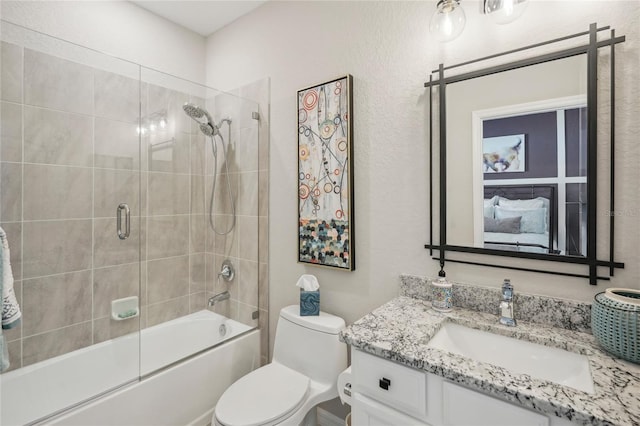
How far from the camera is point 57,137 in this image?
1.65 m

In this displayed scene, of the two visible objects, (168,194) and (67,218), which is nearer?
(67,218)

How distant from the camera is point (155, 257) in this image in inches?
81.2

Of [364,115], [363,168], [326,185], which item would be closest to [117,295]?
[326,185]

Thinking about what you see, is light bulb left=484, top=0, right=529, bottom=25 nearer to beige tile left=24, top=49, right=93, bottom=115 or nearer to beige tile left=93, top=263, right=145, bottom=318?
beige tile left=24, top=49, right=93, bottom=115

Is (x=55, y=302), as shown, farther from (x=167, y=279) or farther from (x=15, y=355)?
(x=167, y=279)

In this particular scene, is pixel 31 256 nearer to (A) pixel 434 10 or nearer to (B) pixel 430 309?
(B) pixel 430 309

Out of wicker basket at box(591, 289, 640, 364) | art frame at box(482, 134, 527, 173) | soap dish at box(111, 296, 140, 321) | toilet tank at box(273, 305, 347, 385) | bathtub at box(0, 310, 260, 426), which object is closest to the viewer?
wicker basket at box(591, 289, 640, 364)

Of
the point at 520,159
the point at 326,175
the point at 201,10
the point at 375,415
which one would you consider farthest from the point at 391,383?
the point at 201,10

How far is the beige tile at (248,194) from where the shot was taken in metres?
2.12

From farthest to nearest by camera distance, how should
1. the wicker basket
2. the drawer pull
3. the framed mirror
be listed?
1. the framed mirror
2. the drawer pull
3. the wicker basket

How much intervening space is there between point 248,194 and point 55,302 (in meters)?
1.24

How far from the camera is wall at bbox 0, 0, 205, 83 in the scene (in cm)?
168

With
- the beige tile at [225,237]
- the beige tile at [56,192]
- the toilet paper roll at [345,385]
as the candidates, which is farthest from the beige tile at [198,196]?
the toilet paper roll at [345,385]

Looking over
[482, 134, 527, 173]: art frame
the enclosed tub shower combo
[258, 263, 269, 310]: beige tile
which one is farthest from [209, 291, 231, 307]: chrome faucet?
[482, 134, 527, 173]: art frame
